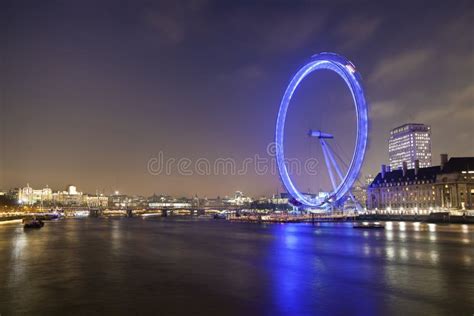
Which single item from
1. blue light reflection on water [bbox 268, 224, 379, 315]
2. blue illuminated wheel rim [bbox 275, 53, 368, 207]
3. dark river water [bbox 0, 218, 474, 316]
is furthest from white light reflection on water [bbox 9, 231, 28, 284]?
blue illuminated wheel rim [bbox 275, 53, 368, 207]

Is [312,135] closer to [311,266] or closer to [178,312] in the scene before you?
[311,266]

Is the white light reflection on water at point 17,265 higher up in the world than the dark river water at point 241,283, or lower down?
higher up

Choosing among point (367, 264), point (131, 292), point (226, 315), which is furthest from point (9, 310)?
point (367, 264)

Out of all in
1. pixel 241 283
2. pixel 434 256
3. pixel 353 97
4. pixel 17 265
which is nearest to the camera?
pixel 241 283

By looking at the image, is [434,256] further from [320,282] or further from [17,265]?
[17,265]

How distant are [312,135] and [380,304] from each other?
6092 cm

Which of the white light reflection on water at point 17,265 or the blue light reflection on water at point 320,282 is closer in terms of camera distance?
the blue light reflection on water at point 320,282

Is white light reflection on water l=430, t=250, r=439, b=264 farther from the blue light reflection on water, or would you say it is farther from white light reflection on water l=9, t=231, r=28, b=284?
white light reflection on water l=9, t=231, r=28, b=284

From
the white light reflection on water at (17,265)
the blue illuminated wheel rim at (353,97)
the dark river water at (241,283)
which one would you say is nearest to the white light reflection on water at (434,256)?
the dark river water at (241,283)

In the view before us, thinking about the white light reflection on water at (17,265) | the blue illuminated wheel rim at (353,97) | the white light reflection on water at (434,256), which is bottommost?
the white light reflection on water at (434,256)

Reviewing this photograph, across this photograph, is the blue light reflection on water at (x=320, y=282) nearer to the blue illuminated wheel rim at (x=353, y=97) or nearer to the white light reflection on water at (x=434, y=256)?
the white light reflection on water at (x=434, y=256)

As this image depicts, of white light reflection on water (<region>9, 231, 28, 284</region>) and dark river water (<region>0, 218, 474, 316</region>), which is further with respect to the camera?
white light reflection on water (<region>9, 231, 28, 284</region>)

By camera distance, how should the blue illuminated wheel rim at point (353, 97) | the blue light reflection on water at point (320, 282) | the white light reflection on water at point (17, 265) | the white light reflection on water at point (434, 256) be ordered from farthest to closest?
1. the blue illuminated wheel rim at point (353, 97)
2. the white light reflection on water at point (434, 256)
3. the white light reflection on water at point (17, 265)
4. the blue light reflection on water at point (320, 282)

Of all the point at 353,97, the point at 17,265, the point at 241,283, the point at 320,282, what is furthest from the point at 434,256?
the point at 353,97
